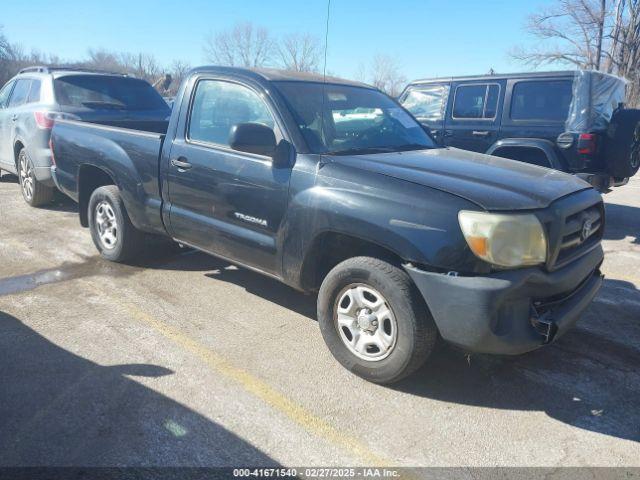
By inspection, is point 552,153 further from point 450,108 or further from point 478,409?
point 478,409

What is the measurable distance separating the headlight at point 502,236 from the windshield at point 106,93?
6.32 metres

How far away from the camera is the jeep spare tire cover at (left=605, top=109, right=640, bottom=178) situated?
6660 mm

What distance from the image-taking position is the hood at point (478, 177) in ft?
9.60

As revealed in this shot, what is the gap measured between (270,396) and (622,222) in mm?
7093

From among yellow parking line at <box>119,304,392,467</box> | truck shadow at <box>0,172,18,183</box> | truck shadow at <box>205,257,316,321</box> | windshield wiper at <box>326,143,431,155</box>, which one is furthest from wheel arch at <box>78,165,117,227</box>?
truck shadow at <box>0,172,18,183</box>

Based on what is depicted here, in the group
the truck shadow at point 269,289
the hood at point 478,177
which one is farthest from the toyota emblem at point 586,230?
the truck shadow at point 269,289

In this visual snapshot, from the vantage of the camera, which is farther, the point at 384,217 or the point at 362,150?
the point at 362,150

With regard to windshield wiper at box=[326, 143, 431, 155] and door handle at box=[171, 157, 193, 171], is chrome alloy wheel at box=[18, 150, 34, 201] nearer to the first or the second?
door handle at box=[171, 157, 193, 171]

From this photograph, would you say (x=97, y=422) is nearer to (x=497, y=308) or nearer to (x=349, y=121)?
(x=497, y=308)

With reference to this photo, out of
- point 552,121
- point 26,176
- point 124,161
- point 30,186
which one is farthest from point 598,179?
point 26,176

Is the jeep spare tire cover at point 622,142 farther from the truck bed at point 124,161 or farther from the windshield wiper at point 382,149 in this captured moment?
the truck bed at point 124,161

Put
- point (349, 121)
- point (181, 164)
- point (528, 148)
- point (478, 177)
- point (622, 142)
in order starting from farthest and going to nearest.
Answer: point (528, 148) < point (622, 142) < point (181, 164) < point (349, 121) < point (478, 177)

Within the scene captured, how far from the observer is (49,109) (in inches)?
275

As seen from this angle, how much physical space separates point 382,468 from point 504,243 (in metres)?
1.30
